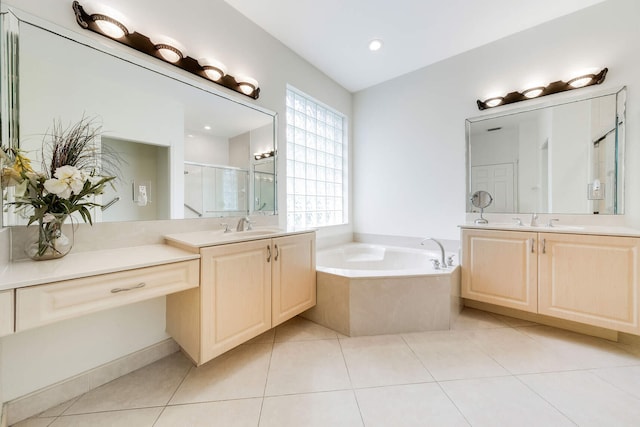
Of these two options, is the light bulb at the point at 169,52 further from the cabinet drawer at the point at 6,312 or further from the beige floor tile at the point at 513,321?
the beige floor tile at the point at 513,321

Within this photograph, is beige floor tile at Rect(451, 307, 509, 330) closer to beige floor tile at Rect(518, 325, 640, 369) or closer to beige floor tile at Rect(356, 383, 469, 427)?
beige floor tile at Rect(518, 325, 640, 369)

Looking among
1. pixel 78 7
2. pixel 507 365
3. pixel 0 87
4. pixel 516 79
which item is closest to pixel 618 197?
pixel 516 79

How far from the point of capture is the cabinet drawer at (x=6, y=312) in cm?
81

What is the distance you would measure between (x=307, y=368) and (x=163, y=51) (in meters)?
2.26

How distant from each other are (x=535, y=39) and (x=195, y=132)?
10.3ft

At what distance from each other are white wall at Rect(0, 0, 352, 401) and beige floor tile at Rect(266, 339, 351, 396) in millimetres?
831

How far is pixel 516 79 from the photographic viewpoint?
2.32m

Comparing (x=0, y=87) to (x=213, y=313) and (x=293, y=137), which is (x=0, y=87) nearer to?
(x=213, y=313)

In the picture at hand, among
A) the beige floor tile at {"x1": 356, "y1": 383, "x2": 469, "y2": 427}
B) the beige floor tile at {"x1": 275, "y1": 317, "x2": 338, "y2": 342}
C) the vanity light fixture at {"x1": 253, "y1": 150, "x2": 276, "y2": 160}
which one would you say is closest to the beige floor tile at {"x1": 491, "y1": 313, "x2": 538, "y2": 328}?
the beige floor tile at {"x1": 356, "y1": 383, "x2": 469, "y2": 427}

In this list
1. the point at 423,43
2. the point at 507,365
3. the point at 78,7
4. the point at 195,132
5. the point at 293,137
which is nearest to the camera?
the point at 78,7

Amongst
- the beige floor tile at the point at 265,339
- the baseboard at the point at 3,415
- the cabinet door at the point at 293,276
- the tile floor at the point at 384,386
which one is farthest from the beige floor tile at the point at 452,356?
the baseboard at the point at 3,415

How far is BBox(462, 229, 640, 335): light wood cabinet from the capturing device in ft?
5.18

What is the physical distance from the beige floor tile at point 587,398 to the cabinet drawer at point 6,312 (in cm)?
236

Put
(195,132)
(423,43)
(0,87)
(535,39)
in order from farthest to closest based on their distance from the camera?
1. (423,43)
2. (535,39)
3. (195,132)
4. (0,87)
